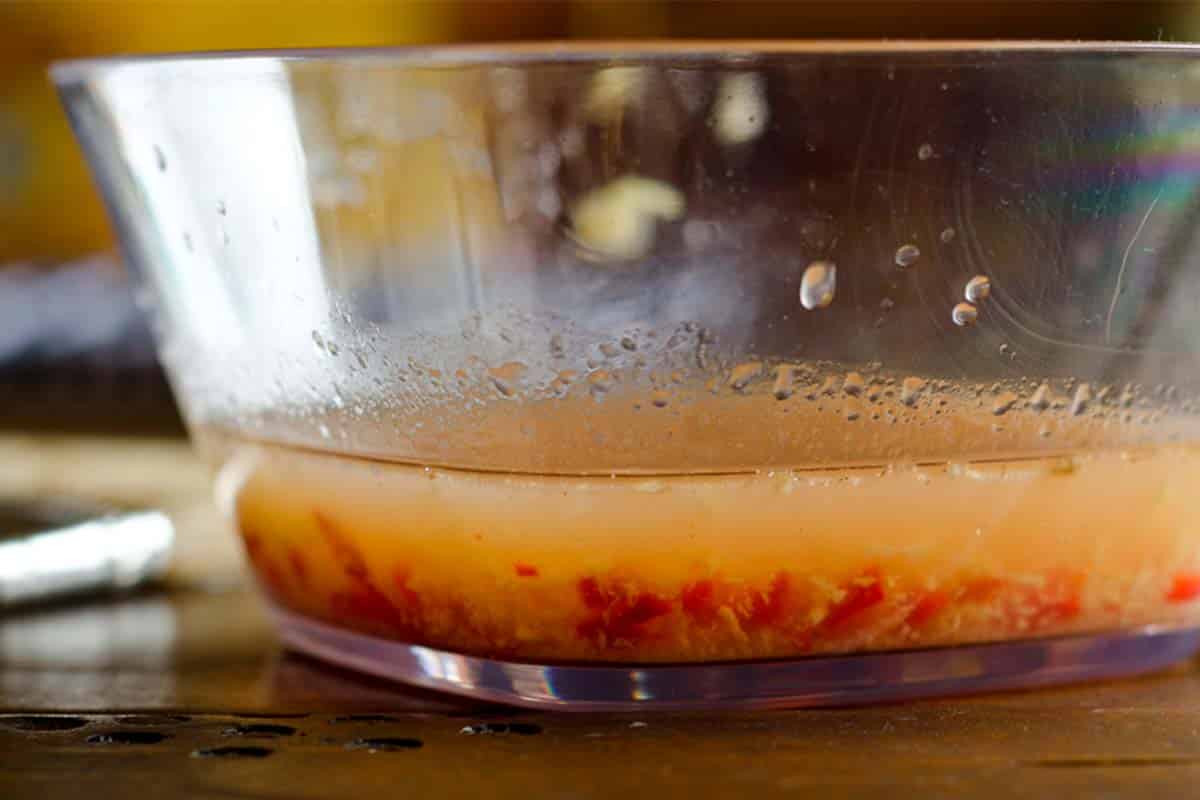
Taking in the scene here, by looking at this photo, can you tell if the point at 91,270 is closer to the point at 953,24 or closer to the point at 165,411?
the point at 165,411

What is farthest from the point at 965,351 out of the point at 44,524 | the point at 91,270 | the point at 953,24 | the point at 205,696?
the point at 953,24

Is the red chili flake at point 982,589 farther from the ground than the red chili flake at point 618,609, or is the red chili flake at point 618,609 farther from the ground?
the red chili flake at point 618,609

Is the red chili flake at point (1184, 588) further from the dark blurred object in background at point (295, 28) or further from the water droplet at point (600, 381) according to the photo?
the dark blurred object in background at point (295, 28)

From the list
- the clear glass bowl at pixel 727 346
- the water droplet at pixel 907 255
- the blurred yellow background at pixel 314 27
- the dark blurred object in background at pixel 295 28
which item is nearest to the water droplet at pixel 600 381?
the clear glass bowl at pixel 727 346

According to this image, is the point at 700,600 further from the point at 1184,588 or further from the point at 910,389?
the point at 1184,588

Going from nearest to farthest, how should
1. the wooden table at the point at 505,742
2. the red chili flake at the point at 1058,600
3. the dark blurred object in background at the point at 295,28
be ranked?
the wooden table at the point at 505,742
the red chili flake at the point at 1058,600
the dark blurred object in background at the point at 295,28

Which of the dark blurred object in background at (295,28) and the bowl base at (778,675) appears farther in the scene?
the dark blurred object in background at (295,28)

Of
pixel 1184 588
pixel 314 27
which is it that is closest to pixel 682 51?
pixel 1184 588
